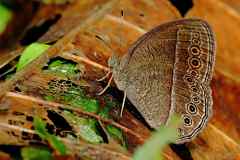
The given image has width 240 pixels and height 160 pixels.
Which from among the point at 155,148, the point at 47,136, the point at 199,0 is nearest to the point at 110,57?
the point at 47,136

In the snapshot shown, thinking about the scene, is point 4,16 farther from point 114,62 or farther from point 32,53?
point 114,62

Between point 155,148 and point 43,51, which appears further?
point 43,51

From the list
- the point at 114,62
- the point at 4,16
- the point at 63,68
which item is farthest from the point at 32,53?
the point at 4,16

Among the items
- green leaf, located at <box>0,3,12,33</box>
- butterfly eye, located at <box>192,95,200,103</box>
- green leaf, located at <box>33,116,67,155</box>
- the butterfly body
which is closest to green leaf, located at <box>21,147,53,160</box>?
green leaf, located at <box>33,116,67,155</box>

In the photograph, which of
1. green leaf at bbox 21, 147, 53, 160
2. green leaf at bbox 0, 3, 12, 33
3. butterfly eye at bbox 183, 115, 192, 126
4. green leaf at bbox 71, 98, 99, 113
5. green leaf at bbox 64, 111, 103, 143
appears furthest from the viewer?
green leaf at bbox 0, 3, 12, 33

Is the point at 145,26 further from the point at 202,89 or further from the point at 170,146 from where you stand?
the point at 170,146

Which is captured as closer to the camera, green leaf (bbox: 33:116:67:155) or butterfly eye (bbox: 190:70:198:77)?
green leaf (bbox: 33:116:67:155)

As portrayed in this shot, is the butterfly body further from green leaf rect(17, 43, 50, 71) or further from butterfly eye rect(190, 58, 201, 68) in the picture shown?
green leaf rect(17, 43, 50, 71)

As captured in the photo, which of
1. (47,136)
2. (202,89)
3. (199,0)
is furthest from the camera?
(199,0)
